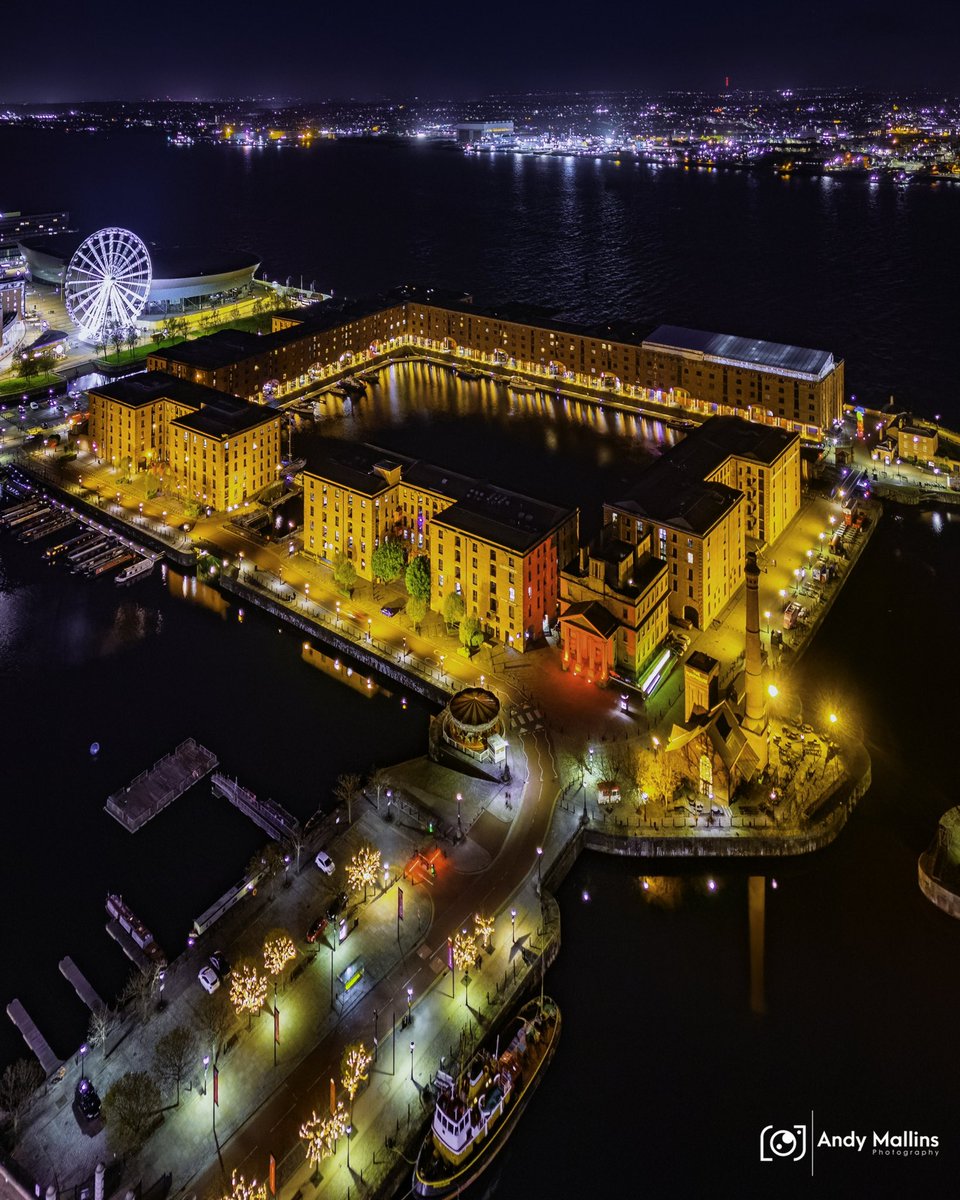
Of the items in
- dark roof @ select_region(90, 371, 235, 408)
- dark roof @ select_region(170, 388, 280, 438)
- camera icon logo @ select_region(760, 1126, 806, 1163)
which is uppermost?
dark roof @ select_region(90, 371, 235, 408)

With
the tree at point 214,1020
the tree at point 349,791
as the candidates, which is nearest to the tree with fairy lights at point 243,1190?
the tree at point 214,1020

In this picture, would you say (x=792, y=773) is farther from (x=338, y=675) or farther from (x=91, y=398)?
(x=91, y=398)

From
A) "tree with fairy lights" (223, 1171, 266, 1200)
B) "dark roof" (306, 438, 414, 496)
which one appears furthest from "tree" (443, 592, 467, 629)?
"tree with fairy lights" (223, 1171, 266, 1200)

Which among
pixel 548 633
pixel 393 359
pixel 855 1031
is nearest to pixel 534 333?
pixel 393 359

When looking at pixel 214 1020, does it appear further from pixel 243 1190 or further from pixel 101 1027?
pixel 243 1190

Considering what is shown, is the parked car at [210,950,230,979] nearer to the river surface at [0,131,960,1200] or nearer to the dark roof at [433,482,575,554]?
the river surface at [0,131,960,1200]

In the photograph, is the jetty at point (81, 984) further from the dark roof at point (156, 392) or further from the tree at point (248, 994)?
the dark roof at point (156, 392)
